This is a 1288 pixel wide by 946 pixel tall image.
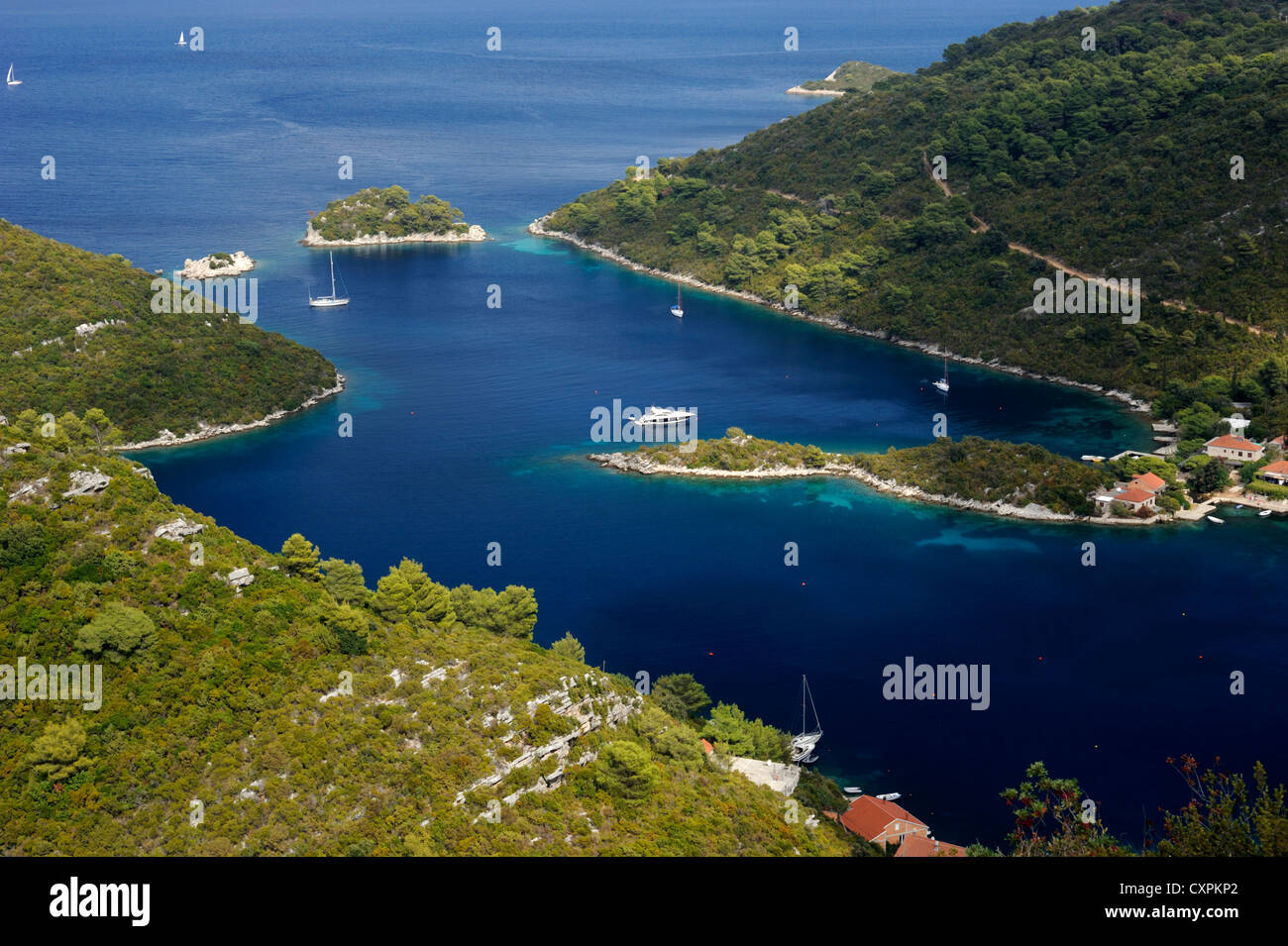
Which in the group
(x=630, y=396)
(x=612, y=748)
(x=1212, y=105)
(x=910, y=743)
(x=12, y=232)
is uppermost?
(x=1212, y=105)

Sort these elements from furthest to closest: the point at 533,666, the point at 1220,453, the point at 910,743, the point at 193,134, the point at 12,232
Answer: the point at 193,134
the point at 12,232
the point at 1220,453
the point at 910,743
the point at 533,666

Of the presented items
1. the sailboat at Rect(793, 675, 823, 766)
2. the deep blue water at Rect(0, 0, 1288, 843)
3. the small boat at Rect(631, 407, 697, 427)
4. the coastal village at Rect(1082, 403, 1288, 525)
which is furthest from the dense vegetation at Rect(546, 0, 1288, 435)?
the sailboat at Rect(793, 675, 823, 766)

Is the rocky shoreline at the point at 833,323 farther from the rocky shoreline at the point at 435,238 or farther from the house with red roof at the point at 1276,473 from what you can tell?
the house with red roof at the point at 1276,473

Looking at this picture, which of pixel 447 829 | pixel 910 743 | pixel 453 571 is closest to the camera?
pixel 447 829

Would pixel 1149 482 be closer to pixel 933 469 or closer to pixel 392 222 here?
pixel 933 469

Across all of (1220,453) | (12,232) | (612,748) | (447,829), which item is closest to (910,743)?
(612,748)

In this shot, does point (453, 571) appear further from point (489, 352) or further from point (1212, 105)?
point (1212, 105)

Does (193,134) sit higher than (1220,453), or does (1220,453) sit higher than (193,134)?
(193,134)
